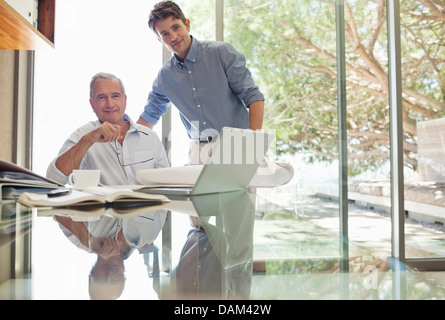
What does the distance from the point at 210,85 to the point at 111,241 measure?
1.92m

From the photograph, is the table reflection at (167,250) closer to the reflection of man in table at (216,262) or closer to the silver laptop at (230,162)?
the reflection of man in table at (216,262)

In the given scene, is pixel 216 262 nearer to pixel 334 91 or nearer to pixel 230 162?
pixel 230 162

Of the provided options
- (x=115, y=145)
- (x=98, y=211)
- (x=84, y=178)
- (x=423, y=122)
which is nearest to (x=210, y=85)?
(x=115, y=145)

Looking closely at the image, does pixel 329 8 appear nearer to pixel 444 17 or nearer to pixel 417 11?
pixel 417 11

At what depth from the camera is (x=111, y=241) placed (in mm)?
407

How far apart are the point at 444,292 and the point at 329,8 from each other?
321 centimetres

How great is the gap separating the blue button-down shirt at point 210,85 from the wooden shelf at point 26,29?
Result: 763mm

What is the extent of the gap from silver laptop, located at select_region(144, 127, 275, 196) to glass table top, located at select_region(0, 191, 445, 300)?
30 centimetres

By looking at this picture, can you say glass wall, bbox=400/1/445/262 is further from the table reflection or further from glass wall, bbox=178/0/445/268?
the table reflection

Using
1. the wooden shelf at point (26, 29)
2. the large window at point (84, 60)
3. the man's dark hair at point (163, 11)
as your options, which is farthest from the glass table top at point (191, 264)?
the large window at point (84, 60)

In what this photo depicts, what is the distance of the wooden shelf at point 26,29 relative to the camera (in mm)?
2062

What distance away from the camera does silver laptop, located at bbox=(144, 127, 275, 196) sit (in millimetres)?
844

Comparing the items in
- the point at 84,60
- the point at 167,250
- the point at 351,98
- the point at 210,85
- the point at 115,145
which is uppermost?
the point at 84,60

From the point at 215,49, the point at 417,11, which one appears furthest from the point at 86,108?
the point at 417,11
